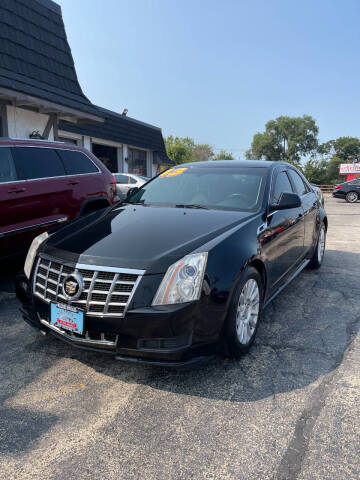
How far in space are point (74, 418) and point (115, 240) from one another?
1228mm

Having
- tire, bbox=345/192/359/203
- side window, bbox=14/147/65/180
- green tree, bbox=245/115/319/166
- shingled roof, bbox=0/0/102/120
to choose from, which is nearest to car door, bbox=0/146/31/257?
side window, bbox=14/147/65/180

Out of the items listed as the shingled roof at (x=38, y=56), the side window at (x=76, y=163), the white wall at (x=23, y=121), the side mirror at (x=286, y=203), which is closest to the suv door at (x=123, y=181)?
the shingled roof at (x=38, y=56)

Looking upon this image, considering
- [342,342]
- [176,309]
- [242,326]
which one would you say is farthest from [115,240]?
[342,342]

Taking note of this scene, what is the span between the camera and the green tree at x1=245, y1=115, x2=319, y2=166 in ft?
225

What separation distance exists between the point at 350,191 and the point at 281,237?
20.3m

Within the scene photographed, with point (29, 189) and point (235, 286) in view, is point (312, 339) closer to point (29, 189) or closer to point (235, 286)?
point (235, 286)

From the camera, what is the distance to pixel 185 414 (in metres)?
2.29

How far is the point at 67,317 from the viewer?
8.38ft

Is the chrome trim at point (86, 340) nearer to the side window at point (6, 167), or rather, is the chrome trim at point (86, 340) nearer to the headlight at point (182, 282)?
the headlight at point (182, 282)

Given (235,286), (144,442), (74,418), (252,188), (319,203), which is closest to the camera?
(144,442)

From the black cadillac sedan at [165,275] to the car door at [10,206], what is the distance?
1221mm

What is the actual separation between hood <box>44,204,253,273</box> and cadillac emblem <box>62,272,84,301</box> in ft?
0.41

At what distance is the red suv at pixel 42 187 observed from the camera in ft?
14.5

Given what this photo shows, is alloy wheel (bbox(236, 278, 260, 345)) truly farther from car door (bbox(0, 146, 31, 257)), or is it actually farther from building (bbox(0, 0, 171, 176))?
building (bbox(0, 0, 171, 176))
